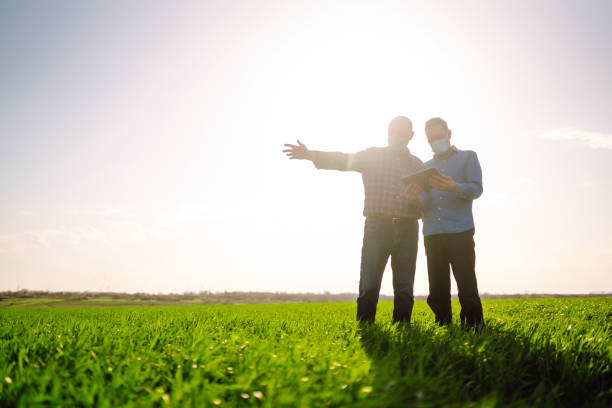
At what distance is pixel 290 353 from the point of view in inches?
116

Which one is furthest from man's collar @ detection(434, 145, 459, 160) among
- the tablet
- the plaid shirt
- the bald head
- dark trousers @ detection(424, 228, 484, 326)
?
dark trousers @ detection(424, 228, 484, 326)

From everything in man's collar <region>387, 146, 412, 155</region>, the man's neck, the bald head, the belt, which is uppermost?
the bald head

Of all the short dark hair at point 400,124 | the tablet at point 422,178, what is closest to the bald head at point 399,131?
the short dark hair at point 400,124

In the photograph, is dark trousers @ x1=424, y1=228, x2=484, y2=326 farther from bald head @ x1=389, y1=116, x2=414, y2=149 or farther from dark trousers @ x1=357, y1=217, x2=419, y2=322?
bald head @ x1=389, y1=116, x2=414, y2=149

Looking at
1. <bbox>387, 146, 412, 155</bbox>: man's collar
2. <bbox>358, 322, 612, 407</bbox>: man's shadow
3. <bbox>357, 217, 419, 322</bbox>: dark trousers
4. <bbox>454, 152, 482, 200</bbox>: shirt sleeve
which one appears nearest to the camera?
<bbox>358, 322, 612, 407</bbox>: man's shadow

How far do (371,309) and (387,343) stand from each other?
156cm

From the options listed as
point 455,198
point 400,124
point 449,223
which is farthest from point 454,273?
point 400,124

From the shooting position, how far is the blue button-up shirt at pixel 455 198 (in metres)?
5.11

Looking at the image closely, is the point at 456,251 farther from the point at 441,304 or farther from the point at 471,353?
the point at 471,353

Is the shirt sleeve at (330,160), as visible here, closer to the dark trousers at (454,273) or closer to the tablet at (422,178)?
the tablet at (422,178)

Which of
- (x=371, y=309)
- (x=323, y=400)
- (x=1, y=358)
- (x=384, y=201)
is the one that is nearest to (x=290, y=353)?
(x=323, y=400)

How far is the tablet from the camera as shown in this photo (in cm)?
488

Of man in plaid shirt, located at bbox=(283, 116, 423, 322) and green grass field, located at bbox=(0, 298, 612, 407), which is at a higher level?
man in plaid shirt, located at bbox=(283, 116, 423, 322)

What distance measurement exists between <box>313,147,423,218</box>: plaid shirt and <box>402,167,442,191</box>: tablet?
0.34m
